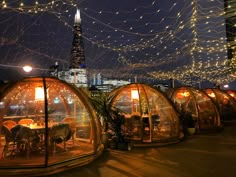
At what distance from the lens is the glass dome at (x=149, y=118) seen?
8155 mm

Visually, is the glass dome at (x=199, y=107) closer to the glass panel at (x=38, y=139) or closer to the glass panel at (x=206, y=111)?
the glass panel at (x=206, y=111)

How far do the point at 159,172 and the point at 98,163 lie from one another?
1580 mm

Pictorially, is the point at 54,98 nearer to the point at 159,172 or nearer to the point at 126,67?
the point at 159,172

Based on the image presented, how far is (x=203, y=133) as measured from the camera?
10.0 meters

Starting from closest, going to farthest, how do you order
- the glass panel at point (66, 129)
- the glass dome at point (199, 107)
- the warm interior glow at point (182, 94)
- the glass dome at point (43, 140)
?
the glass dome at point (43, 140) < the glass panel at point (66, 129) < the glass dome at point (199, 107) < the warm interior glow at point (182, 94)

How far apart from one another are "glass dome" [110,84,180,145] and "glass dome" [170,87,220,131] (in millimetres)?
1560

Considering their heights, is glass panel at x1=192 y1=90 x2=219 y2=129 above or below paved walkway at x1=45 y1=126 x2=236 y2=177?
above

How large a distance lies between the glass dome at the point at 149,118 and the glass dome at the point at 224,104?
5.26 meters

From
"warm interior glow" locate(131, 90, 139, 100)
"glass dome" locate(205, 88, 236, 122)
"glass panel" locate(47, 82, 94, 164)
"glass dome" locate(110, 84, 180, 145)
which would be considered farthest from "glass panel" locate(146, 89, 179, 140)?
"glass dome" locate(205, 88, 236, 122)

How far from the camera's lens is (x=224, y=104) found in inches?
549

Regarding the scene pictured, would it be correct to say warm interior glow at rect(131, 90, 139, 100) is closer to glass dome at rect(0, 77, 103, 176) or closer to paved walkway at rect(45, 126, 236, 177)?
paved walkway at rect(45, 126, 236, 177)

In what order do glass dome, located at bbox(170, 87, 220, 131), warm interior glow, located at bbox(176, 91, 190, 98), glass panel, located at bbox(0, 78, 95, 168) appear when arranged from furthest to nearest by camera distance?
warm interior glow, located at bbox(176, 91, 190, 98)
glass dome, located at bbox(170, 87, 220, 131)
glass panel, located at bbox(0, 78, 95, 168)

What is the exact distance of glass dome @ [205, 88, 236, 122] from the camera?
13438 mm

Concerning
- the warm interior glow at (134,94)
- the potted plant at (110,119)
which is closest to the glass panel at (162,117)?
the warm interior glow at (134,94)
